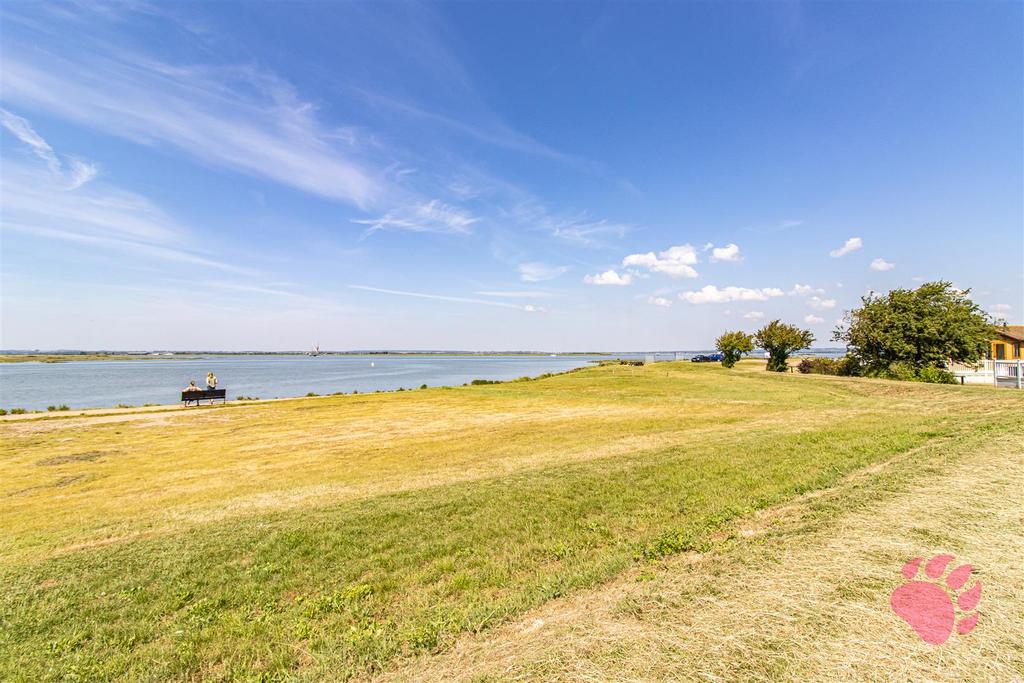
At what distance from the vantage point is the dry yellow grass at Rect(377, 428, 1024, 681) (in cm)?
269

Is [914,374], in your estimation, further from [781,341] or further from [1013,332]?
[1013,332]

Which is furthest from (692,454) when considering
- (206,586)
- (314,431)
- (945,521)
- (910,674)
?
(314,431)

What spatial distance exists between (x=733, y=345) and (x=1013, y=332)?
2581 cm

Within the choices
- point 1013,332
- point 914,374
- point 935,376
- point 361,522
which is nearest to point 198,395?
point 361,522

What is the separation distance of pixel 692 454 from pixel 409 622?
8.32 metres

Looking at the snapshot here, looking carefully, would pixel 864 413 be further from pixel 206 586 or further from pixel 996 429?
pixel 206 586

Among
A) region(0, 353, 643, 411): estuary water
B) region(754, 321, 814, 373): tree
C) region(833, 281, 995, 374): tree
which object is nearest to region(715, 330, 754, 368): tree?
region(754, 321, 814, 373): tree

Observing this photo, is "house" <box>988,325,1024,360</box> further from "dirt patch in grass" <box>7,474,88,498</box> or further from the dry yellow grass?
"dirt patch in grass" <box>7,474,88,498</box>

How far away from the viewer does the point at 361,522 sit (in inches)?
273

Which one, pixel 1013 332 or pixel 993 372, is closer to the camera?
pixel 993 372

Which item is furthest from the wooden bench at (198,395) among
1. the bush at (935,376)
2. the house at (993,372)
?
the house at (993,372)

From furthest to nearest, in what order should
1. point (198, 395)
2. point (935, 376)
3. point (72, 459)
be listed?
point (935, 376)
point (198, 395)
point (72, 459)

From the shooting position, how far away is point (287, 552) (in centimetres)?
592

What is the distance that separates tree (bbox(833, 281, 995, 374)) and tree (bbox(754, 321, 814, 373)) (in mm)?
10622
